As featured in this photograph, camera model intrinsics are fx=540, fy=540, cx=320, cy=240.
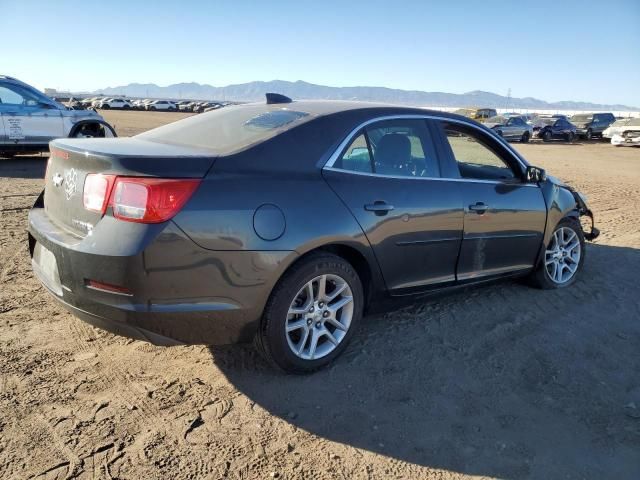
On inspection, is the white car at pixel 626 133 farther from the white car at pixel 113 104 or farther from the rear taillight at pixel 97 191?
the white car at pixel 113 104

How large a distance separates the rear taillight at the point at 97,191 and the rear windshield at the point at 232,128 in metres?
0.61

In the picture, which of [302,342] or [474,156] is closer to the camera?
[302,342]

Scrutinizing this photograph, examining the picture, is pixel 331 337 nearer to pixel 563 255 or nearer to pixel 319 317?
pixel 319 317

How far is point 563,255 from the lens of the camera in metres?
5.11

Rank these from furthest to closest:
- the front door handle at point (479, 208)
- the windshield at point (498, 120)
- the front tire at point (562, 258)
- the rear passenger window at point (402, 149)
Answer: the windshield at point (498, 120) → the front tire at point (562, 258) → the front door handle at point (479, 208) → the rear passenger window at point (402, 149)

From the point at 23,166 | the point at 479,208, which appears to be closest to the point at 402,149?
the point at 479,208

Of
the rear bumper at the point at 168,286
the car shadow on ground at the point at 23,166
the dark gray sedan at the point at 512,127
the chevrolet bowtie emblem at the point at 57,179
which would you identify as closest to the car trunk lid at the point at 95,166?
the chevrolet bowtie emblem at the point at 57,179

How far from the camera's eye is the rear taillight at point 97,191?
2730 mm

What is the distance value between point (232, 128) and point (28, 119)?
9334mm

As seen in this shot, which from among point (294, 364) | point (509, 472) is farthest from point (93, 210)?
point (509, 472)

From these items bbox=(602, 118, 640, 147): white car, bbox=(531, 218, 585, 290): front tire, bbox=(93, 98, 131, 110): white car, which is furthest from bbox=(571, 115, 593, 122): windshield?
bbox=(93, 98, 131, 110): white car

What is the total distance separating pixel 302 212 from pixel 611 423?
2063 mm

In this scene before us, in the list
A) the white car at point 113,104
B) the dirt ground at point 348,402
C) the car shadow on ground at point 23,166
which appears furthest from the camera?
the white car at point 113,104

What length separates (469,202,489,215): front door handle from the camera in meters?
3.99
